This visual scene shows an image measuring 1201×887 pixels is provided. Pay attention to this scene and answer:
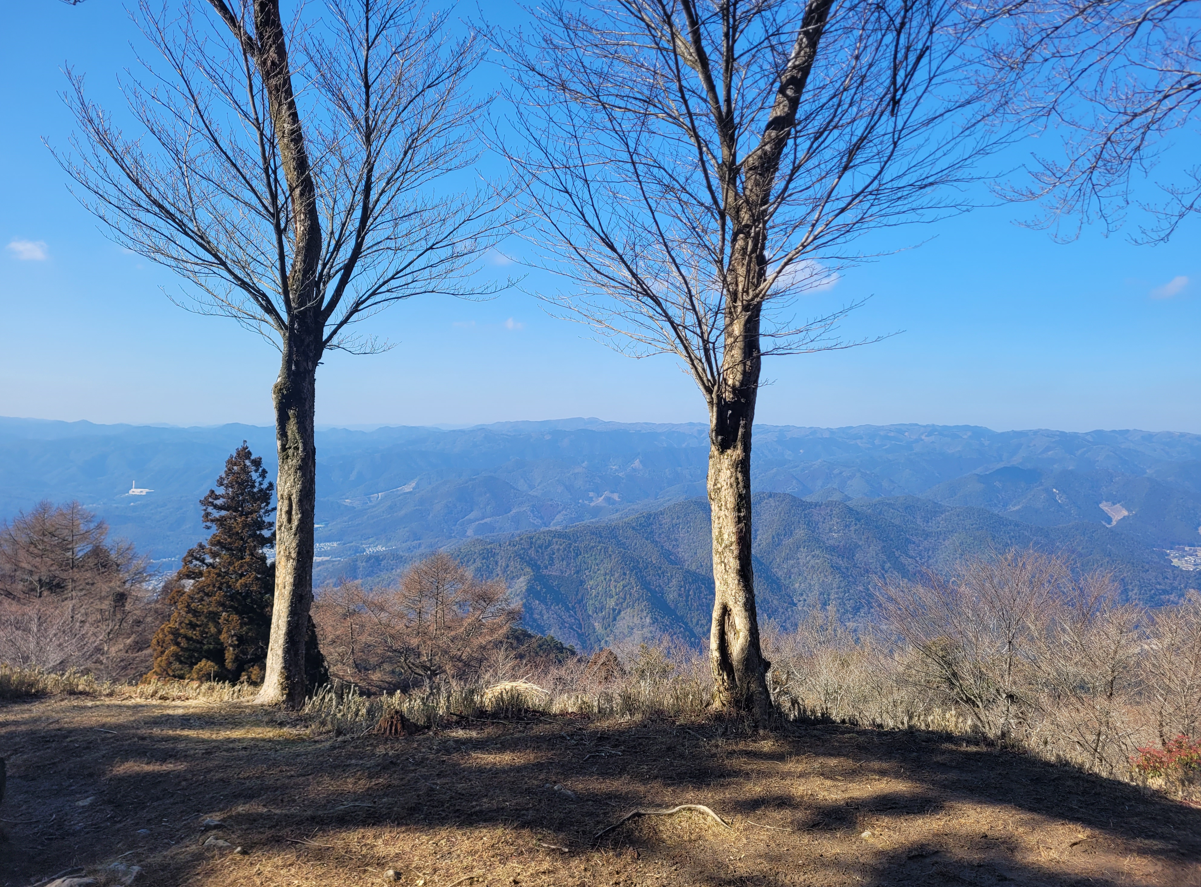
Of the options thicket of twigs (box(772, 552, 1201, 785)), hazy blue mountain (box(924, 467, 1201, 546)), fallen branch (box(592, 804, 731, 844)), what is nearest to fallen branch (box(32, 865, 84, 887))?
fallen branch (box(592, 804, 731, 844))

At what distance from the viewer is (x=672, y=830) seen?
2.55 m

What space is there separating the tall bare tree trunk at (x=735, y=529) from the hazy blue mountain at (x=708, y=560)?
241 feet

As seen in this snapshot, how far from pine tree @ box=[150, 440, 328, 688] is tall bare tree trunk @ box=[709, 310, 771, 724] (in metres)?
14.7

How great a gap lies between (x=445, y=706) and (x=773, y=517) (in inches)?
5640

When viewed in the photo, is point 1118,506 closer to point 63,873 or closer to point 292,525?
point 292,525

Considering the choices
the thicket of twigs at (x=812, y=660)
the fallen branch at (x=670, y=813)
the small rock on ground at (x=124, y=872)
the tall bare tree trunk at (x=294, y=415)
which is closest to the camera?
the small rock on ground at (x=124, y=872)

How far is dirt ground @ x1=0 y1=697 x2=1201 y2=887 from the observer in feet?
7.36

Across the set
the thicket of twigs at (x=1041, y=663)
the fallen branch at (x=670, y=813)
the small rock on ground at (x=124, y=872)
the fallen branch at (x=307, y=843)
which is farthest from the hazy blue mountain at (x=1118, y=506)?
the small rock on ground at (x=124, y=872)

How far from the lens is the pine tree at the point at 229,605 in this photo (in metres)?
16.9

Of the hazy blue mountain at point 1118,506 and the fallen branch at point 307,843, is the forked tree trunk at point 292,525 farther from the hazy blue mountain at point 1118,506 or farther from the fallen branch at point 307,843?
the hazy blue mountain at point 1118,506

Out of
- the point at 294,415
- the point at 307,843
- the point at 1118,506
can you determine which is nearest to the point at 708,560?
the point at 294,415

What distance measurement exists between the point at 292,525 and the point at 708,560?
116 metres

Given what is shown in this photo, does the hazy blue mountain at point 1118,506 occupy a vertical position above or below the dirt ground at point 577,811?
below

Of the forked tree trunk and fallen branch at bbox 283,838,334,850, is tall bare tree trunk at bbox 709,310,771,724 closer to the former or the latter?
fallen branch at bbox 283,838,334,850
